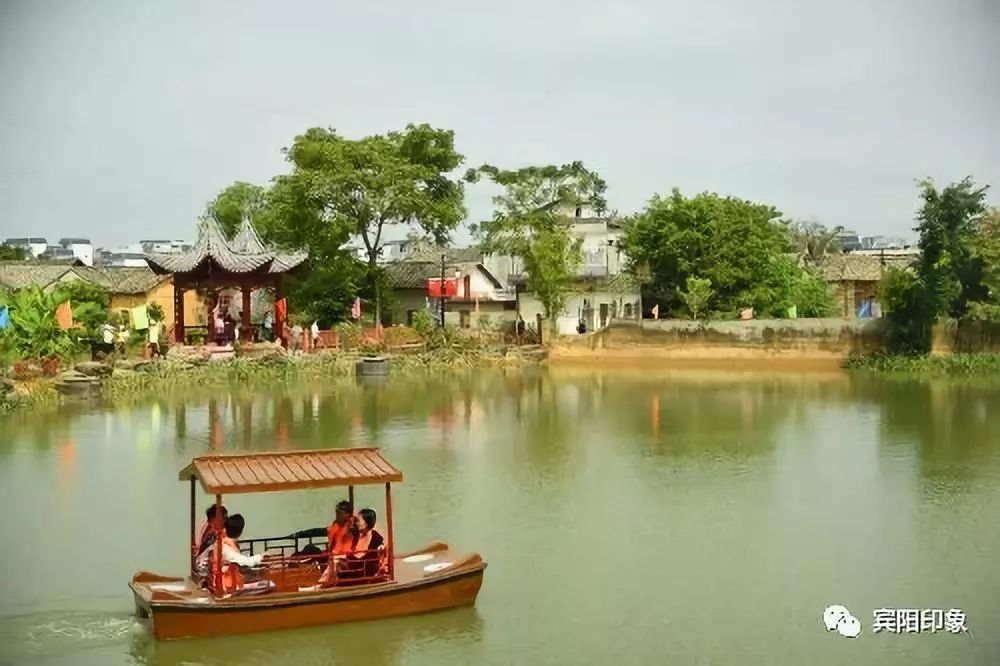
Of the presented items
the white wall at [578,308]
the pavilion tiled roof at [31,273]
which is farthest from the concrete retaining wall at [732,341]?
the pavilion tiled roof at [31,273]

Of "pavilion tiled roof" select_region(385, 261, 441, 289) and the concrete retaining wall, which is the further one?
"pavilion tiled roof" select_region(385, 261, 441, 289)

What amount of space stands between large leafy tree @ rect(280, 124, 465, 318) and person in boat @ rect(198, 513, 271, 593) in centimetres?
1980

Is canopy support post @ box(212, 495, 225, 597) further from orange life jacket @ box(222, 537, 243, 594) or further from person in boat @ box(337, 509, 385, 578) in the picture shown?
person in boat @ box(337, 509, 385, 578)

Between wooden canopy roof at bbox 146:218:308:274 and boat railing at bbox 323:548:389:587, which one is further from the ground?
wooden canopy roof at bbox 146:218:308:274

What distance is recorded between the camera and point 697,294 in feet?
91.9

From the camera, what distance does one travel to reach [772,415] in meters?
18.2

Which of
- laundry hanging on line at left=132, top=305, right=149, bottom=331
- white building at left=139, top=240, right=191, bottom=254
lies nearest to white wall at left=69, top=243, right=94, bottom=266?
white building at left=139, top=240, right=191, bottom=254

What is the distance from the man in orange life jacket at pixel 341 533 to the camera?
789 cm

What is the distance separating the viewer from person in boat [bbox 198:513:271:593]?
7.57 meters

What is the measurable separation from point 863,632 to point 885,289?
19373mm

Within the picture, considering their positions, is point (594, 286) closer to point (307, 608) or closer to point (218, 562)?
point (307, 608)

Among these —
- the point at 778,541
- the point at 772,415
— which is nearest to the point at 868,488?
the point at 778,541

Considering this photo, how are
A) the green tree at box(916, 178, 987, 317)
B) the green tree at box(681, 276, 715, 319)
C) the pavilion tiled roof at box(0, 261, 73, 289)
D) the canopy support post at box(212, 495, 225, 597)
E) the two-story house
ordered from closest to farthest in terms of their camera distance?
the canopy support post at box(212, 495, 225, 597), the green tree at box(916, 178, 987, 317), the green tree at box(681, 276, 715, 319), the pavilion tiled roof at box(0, 261, 73, 289), the two-story house

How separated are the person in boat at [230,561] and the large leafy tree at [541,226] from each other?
Answer: 21.9 meters
